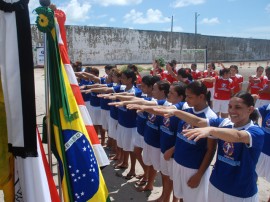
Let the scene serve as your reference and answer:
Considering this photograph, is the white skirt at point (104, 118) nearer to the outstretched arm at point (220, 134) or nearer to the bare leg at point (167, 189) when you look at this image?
the bare leg at point (167, 189)

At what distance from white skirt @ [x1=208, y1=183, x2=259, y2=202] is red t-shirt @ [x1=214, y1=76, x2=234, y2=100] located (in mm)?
6174

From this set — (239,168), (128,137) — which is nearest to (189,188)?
(239,168)

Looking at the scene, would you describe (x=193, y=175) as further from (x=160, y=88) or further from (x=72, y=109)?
(x=72, y=109)

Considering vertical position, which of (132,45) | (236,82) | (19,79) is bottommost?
(236,82)

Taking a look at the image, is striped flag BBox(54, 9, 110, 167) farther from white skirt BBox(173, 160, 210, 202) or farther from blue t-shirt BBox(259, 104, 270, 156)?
blue t-shirt BBox(259, 104, 270, 156)

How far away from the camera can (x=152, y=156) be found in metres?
4.41

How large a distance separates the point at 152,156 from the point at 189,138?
2.27 m

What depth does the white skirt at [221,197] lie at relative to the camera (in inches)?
111

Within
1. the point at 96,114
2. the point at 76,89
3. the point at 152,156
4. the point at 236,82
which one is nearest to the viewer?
the point at 76,89

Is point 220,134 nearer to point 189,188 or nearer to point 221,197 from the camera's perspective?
point 221,197

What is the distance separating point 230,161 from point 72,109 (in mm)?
1559

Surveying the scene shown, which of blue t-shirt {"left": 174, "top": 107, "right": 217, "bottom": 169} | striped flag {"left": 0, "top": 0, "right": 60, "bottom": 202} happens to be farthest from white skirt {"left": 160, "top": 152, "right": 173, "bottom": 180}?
striped flag {"left": 0, "top": 0, "right": 60, "bottom": 202}

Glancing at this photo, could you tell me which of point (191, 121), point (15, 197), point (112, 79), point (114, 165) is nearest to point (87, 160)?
point (15, 197)

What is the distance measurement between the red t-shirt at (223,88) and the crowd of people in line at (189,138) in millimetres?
3844
